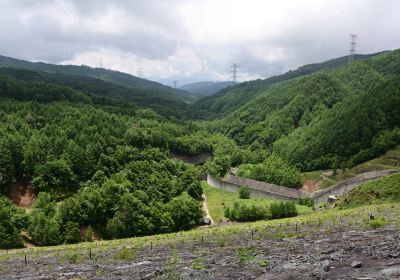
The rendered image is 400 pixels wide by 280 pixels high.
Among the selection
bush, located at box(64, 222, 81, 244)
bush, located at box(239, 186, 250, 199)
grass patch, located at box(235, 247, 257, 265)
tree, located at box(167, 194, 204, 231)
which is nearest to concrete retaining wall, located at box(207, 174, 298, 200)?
bush, located at box(239, 186, 250, 199)

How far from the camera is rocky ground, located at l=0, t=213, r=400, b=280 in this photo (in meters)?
15.7

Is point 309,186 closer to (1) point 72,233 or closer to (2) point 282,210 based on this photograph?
(2) point 282,210

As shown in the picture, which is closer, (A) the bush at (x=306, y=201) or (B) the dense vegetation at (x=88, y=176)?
(B) the dense vegetation at (x=88, y=176)

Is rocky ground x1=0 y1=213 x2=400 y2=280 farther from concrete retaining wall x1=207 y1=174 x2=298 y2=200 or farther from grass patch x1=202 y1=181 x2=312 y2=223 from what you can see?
concrete retaining wall x1=207 y1=174 x2=298 y2=200

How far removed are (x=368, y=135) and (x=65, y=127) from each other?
85075 mm

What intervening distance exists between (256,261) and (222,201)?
79551mm

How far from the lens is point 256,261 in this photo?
19.5 m

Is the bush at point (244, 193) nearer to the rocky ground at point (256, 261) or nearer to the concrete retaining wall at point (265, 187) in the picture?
the concrete retaining wall at point (265, 187)

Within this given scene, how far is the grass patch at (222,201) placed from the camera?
8703 centimetres

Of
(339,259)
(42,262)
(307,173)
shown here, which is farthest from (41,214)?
(307,173)

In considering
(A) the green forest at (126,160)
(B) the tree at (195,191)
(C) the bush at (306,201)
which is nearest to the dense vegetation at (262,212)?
(A) the green forest at (126,160)

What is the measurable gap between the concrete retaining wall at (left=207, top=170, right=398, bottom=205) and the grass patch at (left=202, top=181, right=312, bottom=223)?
6.54 ft

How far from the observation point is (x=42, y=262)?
91.2 ft

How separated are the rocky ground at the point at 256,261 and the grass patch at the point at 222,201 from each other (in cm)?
5730
